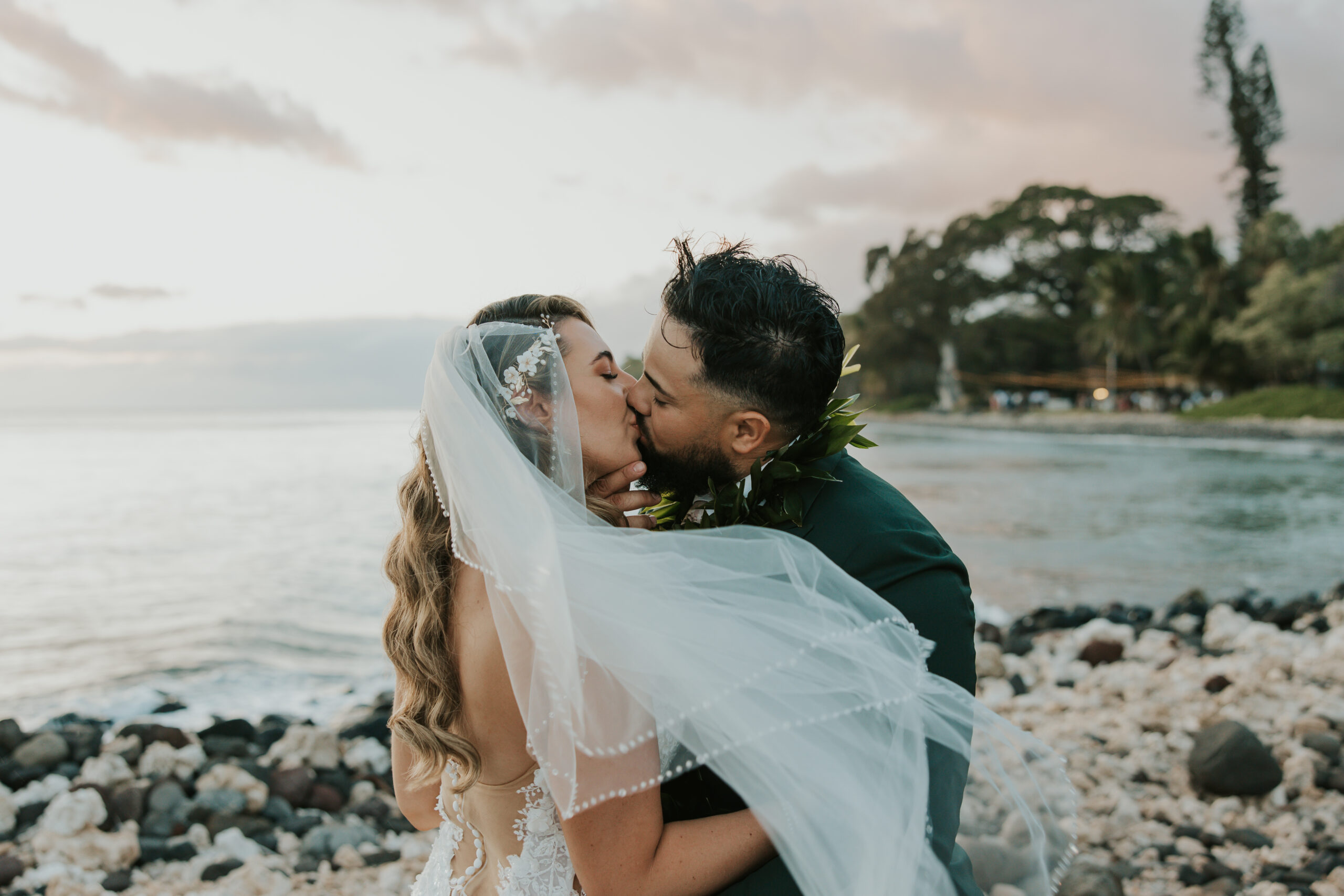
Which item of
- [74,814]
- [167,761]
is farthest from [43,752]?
[74,814]

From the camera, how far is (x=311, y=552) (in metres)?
14.8

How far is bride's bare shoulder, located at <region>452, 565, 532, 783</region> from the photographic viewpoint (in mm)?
1993

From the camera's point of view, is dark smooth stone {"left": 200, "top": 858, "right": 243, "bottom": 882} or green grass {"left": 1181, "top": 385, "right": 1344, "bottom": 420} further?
green grass {"left": 1181, "top": 385, "right": 1344, "bottom": 420}

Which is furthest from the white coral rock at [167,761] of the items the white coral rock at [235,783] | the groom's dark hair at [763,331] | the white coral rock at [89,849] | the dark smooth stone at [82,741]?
the groom's dark hair at [763,331]

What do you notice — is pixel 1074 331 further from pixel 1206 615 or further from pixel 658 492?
pixel 658 492

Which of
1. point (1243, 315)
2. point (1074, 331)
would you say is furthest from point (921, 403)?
point (1243, 315)

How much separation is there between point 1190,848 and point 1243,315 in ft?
150

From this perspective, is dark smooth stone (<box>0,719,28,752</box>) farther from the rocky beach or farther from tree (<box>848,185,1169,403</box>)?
tree (<box>848,185,1169,403</box>)

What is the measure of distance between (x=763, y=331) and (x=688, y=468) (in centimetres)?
49

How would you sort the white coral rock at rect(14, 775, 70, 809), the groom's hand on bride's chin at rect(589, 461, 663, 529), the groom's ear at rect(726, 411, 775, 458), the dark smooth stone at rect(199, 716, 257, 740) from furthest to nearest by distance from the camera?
1. the dark smooth stone at rect(199, 716, 257, 740)
2. the white coral rock at rect(14, 775, 70, 809)
3. the groom's hand on bride's chin at rect(589, 461, 663, 529)
4. the groom's ear at rect(726, 411, 775, 458)

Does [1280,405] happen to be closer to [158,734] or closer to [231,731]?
[231,731]

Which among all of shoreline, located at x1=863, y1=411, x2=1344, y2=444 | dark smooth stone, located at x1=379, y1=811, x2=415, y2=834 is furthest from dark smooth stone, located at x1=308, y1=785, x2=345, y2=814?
shoreline, located at x1=863, y1=411, x2=1344, y2=444

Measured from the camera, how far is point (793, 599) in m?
1.91

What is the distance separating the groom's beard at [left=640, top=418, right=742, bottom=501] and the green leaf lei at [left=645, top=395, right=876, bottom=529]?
31 mm
